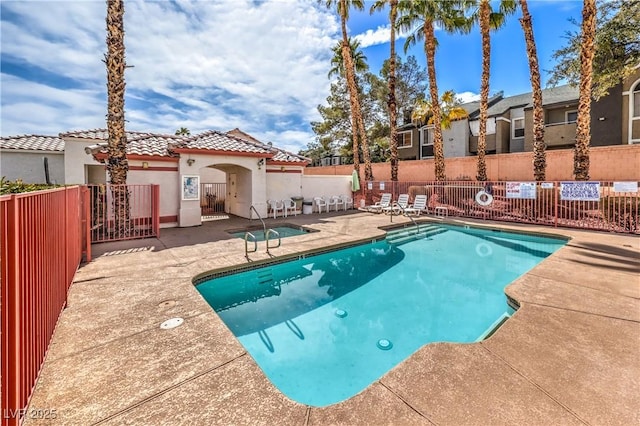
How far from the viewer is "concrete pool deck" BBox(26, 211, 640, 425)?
2502 mm

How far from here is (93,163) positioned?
57.8ft

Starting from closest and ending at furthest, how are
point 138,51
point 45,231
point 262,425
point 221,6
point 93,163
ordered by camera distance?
point 262,425, point 45,231, point 221,6, point 138,51, point 93,163

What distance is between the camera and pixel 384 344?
4641mm

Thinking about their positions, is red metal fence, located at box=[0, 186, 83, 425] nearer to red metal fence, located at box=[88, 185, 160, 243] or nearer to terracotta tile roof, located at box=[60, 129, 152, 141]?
red metal fence, located at box=[88, 185, 160, 243]

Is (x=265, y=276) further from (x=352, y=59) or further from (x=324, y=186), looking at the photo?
(x=352, y=59)

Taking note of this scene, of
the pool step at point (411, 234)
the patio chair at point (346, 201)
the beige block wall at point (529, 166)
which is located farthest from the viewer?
the patio chair at point (346, 201)

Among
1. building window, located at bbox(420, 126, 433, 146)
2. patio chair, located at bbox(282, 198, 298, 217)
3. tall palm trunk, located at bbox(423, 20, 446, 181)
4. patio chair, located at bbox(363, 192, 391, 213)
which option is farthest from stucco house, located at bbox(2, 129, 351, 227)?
building window, located at bbox(420, 126, 433, 146)

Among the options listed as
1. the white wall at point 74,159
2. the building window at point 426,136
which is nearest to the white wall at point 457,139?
the building window at point 426,136

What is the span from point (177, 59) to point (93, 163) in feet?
31.0

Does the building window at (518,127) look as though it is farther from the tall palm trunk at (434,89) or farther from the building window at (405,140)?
the tall palm trunk at (434,89)

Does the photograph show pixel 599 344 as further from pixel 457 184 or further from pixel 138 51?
pixel 138 51

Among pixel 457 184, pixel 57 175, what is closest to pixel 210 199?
pixel 57 175

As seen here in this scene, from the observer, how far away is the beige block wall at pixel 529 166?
45.7 ft

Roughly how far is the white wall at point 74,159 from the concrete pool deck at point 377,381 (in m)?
15.8
